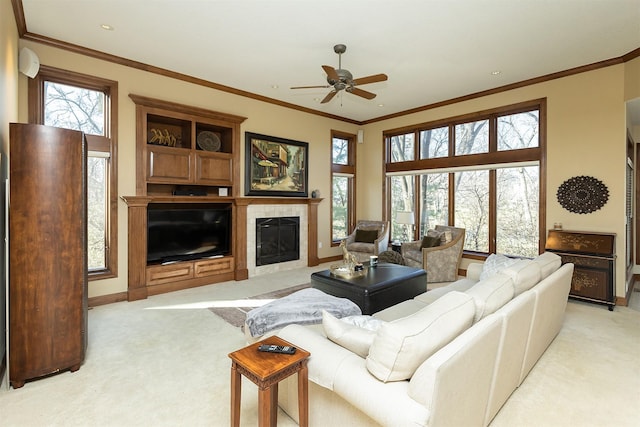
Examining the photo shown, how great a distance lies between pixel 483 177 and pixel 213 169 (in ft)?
15.3

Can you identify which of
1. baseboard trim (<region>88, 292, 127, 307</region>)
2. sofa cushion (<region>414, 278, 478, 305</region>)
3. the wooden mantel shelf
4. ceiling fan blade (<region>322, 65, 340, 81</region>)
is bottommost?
baseboard trim (<region>88, 292, 127, 307</region>)

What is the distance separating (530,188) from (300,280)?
4023mm

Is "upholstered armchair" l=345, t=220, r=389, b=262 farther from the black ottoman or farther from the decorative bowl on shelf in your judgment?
the decorative bowl on shelf

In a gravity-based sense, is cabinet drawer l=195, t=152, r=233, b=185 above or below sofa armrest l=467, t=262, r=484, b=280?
above

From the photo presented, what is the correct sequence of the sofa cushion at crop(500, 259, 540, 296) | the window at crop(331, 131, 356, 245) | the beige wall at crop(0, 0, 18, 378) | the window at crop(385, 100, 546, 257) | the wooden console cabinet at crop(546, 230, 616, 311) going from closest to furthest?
the sofa cushion at crop(500, 259, 540, 296) → the beige wall at crop(0, 0, 18, 378) → the wooden console cabinet at crop(546, 230, 616, 311) → the window at crop(385, 100, 546, 257) → the window at crop(331, 131, 356, 245)

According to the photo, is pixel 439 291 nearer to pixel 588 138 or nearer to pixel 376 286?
pixel 376 286

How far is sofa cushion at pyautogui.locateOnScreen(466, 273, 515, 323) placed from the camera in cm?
176

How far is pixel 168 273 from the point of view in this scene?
4.61 m

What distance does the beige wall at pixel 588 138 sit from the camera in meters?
4.15

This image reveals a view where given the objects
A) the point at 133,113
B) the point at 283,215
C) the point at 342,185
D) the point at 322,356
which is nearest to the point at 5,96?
the point at 133,113

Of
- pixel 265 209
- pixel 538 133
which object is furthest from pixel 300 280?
pixel 538 133

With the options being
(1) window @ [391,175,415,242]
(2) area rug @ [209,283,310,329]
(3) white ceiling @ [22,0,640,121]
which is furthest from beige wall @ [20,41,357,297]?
(1) window @ [391,175,415,242]

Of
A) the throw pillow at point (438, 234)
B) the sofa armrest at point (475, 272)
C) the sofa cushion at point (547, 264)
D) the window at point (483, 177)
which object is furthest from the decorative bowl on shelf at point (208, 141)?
the sofa cushion at point (547, 264)

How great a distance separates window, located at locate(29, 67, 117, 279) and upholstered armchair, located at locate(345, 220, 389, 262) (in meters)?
4.05
